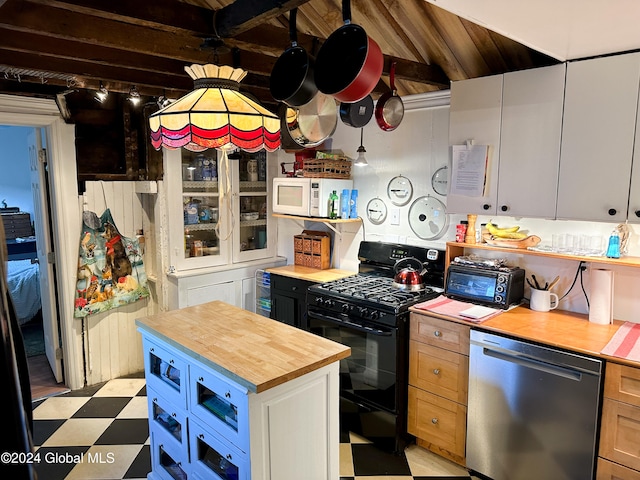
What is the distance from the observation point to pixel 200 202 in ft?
13.0

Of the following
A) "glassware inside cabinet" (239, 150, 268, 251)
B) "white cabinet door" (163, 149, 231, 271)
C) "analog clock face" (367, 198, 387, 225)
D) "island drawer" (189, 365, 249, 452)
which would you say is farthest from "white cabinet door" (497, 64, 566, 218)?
"glassware inside cabinet" (239, 150, 268, 251)

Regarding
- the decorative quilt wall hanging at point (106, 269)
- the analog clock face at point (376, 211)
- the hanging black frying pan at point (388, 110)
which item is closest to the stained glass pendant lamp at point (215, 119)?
the hanging black frying pan at point (388, 110)

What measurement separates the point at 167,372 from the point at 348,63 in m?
1.77

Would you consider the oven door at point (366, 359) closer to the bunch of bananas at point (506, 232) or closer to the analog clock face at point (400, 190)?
→ the bunch of bananas at point (506, 232)

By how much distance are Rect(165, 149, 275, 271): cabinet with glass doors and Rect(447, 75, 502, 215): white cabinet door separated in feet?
5.76

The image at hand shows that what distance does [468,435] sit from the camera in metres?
2.52

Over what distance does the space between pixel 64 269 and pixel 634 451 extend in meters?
3.73

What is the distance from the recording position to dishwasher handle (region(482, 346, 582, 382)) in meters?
2.09

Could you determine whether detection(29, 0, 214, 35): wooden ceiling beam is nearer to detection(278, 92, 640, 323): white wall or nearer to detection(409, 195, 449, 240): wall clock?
detection(278, 92, 640, 323): white wall

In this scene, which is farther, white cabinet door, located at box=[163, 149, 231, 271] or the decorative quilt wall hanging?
white cabinet door, located at box=[163, 149, 231, 271]

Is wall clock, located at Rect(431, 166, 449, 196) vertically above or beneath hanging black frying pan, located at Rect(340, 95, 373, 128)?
beneath

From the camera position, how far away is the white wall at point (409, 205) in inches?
97.3

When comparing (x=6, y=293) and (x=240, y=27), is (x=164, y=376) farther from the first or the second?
(x=6, y=293)

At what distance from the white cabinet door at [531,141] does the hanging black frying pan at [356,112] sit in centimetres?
76
